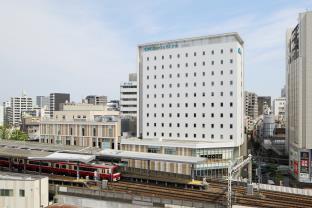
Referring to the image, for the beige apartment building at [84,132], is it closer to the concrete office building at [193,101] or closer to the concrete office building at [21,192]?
the concrete office building at [193,101]

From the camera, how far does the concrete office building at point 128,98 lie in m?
88.6

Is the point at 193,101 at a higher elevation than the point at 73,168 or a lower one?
higher

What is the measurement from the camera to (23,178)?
32.4 meters

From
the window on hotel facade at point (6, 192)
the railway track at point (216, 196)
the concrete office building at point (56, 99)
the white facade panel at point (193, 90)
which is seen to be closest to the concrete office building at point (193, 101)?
the white facade panel at point (193, 90)

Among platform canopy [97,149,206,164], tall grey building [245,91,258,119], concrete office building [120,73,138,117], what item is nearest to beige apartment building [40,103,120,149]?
platform canopy [97,149,206,164]

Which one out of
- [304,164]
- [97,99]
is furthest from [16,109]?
[304,164]

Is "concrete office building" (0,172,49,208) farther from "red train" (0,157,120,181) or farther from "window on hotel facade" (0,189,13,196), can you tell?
"red train" (0,157,120,181)

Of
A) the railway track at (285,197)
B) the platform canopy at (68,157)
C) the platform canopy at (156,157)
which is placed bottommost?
the railway track at (285,197)

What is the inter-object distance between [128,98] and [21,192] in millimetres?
60301

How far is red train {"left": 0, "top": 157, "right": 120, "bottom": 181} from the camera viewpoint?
40.0 m

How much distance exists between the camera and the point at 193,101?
57.8 m

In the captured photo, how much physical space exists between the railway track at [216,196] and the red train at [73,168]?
2512 mm

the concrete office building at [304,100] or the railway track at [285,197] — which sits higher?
the concrete office building at [304,100]

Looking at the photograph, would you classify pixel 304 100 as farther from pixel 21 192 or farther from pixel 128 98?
pixel 128 98
